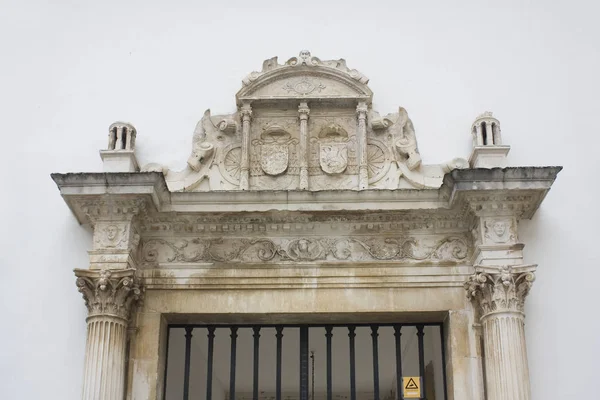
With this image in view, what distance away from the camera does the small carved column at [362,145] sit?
26.7ft

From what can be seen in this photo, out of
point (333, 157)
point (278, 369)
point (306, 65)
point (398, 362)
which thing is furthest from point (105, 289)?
point (306, 65)

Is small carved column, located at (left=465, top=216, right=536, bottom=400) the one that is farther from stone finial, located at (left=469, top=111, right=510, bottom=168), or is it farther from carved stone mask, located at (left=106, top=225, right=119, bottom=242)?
carved stone mask, located at (left=106, top=225, right=119, bottom=242)

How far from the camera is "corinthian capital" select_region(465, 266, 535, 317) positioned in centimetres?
740

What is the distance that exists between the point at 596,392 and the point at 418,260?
5.87 ft

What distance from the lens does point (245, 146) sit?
8.25 meters

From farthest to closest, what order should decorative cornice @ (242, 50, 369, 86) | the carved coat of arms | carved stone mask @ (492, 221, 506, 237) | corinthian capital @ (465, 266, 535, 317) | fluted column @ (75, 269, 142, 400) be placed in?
decorative cornice @ (242, 50, 369, 86)
the carved coat of arms
carved stone mask @ (492, 221, 506, 237)
corinthian capital @ (465, 266, 535, 317)
fluted column @ (75, 269, 142, 400)

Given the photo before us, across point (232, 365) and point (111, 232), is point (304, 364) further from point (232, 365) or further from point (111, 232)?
point (111, 232)

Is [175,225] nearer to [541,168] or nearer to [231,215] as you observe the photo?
[231,215]

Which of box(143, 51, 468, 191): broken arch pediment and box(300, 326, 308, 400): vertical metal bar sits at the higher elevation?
box(143, 51, 468, 191): broken arch pediment

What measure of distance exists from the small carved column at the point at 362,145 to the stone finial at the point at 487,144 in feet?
3.12

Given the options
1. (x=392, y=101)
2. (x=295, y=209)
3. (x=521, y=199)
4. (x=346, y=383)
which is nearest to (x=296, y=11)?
(x=392, y=101)

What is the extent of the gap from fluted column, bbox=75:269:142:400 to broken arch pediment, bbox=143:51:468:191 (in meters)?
1.11

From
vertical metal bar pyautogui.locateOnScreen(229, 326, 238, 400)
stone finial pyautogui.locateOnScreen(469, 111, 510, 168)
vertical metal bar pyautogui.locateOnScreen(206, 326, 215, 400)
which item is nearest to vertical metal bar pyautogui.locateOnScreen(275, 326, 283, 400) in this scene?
vertical metal bar pyautogui.locateOnScreen(229, 326, 238, 400)

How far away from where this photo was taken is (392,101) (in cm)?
862
